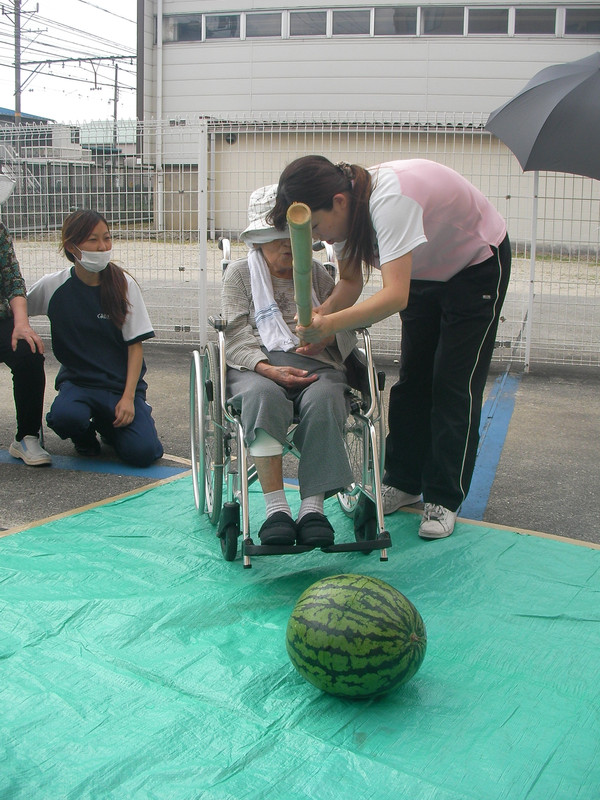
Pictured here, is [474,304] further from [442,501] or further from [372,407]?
[442,501]

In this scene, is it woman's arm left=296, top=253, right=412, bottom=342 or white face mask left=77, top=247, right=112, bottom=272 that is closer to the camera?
woman's arm left=296, top=253, right=412, bottom=342

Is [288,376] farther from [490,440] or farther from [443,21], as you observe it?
[443,21]

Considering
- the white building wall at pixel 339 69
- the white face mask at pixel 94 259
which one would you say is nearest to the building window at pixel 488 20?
the white building wall at pixel 339 69

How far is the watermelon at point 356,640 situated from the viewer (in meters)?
1.73

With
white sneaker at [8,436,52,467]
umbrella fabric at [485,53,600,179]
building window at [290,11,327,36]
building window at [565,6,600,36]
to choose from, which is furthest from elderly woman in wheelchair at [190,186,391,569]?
building window at [565,6,600,36]

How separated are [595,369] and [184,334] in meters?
3.48

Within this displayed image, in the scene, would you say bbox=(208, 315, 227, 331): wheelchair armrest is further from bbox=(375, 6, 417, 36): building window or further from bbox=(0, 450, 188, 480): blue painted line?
bbox=(375, 6, 417, 36): building window

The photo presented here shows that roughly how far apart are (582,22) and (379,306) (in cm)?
1434

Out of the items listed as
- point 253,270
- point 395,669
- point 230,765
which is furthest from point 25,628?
point 253,270

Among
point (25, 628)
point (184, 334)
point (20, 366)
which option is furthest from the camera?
point (184, 334)

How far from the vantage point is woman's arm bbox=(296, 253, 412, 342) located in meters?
2.21

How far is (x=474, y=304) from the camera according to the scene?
272 cm

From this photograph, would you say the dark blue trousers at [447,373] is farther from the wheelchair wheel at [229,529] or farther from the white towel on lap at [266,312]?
the wheelchair wheel at [229,529]

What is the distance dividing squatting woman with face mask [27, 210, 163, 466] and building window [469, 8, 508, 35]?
12.9m
